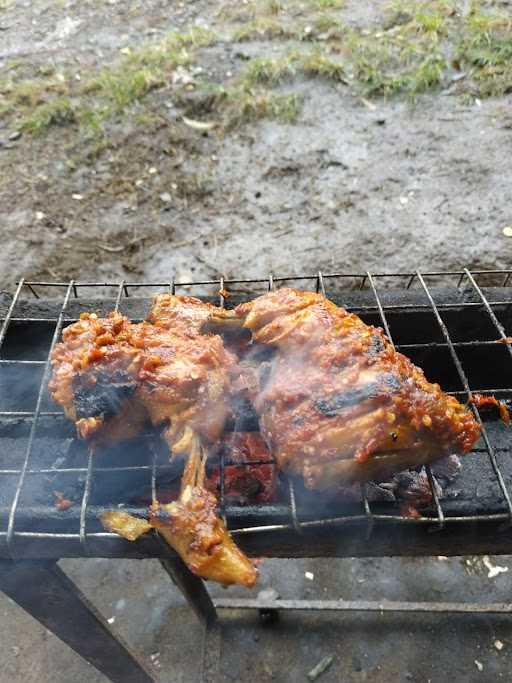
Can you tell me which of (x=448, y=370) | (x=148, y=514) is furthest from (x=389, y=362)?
(x=448, y=370)

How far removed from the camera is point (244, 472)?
2.70m

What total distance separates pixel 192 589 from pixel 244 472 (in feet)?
4.09

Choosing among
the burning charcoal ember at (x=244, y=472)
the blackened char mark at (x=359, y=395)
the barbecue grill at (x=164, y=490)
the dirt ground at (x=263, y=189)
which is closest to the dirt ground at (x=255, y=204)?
the dirt ground at (x=263, y=189)

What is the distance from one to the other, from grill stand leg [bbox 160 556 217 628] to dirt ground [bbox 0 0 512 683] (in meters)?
0.38

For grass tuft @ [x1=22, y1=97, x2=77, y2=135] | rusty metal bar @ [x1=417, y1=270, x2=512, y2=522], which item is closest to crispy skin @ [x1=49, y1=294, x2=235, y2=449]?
rusty metal bar @ [x1=417, y1=270, x2=512, y2=522]

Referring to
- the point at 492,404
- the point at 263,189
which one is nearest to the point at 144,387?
the point at 492,404

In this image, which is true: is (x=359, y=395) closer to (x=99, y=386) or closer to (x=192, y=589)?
(x=99, y=386)

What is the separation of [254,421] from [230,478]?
32cm

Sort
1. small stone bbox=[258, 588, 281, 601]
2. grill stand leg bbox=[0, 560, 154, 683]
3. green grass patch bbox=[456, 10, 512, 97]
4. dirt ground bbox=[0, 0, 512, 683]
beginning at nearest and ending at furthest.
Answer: grill stand leg bbox=[0, 560, 154, 683]
dirt ground bbox=[0, 0, 512, 683]
small stone bbox=[258, 588, 281, 601]
green grass patch bbox=[456, 10, 512, 97]

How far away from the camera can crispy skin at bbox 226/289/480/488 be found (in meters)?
2.15

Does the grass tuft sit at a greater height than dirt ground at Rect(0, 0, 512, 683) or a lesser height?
greater

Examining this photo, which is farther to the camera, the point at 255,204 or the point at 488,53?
the point at 488,53

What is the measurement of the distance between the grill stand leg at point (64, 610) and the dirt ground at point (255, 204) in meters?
0.98

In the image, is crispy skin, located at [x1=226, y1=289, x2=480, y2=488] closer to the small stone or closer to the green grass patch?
the small stone
